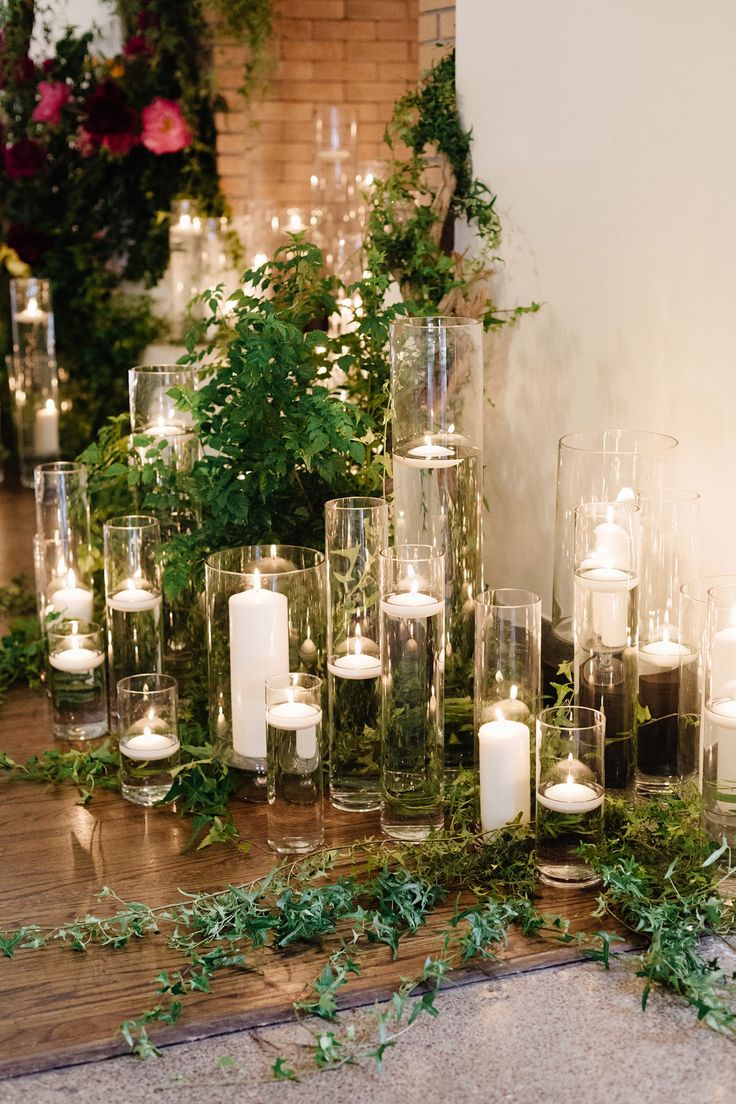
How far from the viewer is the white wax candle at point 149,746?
2152 mm

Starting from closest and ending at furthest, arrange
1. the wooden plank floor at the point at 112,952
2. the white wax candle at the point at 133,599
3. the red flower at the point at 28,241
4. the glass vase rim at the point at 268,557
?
1. the wooden plank floor at the point at 112,952
2. the glass vase rim at the point at 268,557
3. the white wax candle at the point at 133,599
4. the red flower at the point at 28,241

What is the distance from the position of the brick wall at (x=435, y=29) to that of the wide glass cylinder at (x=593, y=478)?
3.49 ft

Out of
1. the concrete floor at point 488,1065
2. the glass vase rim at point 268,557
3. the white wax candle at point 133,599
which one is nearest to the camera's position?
the concrete floor at point 488,1065

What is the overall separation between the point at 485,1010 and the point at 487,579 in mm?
1386

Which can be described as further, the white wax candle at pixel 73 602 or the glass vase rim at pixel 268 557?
the white wax candle at pixel 73 602

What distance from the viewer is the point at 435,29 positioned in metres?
2.97

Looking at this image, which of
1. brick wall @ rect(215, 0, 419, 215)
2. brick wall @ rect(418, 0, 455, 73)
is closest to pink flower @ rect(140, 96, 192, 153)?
brick wall @ rect(215, 0, 419, 215)

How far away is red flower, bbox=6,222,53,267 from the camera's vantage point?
471 centimetres

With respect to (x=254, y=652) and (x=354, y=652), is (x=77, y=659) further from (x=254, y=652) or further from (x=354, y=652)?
(x=354, y=652)

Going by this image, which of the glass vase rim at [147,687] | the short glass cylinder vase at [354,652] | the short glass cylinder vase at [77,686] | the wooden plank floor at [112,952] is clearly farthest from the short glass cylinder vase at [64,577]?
the short glass cylinder vase at [354,652]

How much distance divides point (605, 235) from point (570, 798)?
1.08 m

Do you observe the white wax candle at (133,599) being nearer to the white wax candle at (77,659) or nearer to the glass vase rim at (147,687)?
the white wax candle at (77,659)

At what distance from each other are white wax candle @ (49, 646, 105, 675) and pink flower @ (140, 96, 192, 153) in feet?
8.73

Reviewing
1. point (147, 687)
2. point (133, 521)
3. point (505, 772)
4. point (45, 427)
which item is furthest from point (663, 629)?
point (45, 427)
